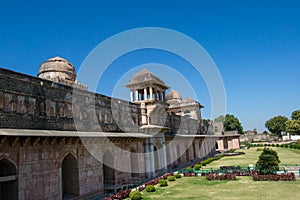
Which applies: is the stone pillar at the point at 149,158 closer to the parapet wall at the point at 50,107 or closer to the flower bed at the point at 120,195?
the parapet wall at the point at 50,107

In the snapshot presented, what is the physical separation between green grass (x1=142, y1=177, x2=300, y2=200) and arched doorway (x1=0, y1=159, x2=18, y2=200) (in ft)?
21.5

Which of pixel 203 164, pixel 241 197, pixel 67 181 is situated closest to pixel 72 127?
pixel 67 181

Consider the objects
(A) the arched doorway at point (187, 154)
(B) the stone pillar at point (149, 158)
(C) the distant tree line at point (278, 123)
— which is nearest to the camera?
(B) the stone pillar at point (149, 158)

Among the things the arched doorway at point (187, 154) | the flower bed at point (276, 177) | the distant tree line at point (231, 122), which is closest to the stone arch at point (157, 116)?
the flower bed at point (276, 177)

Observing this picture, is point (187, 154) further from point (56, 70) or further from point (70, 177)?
point (70, 177)

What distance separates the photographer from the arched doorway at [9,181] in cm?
1090

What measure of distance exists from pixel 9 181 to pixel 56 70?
11271mm

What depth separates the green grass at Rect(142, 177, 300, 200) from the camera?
13.4 m

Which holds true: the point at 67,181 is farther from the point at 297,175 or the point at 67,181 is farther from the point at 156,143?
the point at 297,175

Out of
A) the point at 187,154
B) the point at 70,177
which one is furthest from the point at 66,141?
the point at 187,154

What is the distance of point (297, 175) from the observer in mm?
18219

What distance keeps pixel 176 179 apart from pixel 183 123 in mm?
14434

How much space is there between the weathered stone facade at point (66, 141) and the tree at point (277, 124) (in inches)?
3495

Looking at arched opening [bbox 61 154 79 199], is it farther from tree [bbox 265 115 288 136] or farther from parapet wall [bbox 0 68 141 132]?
tree [bbox 265 115 288 136]
